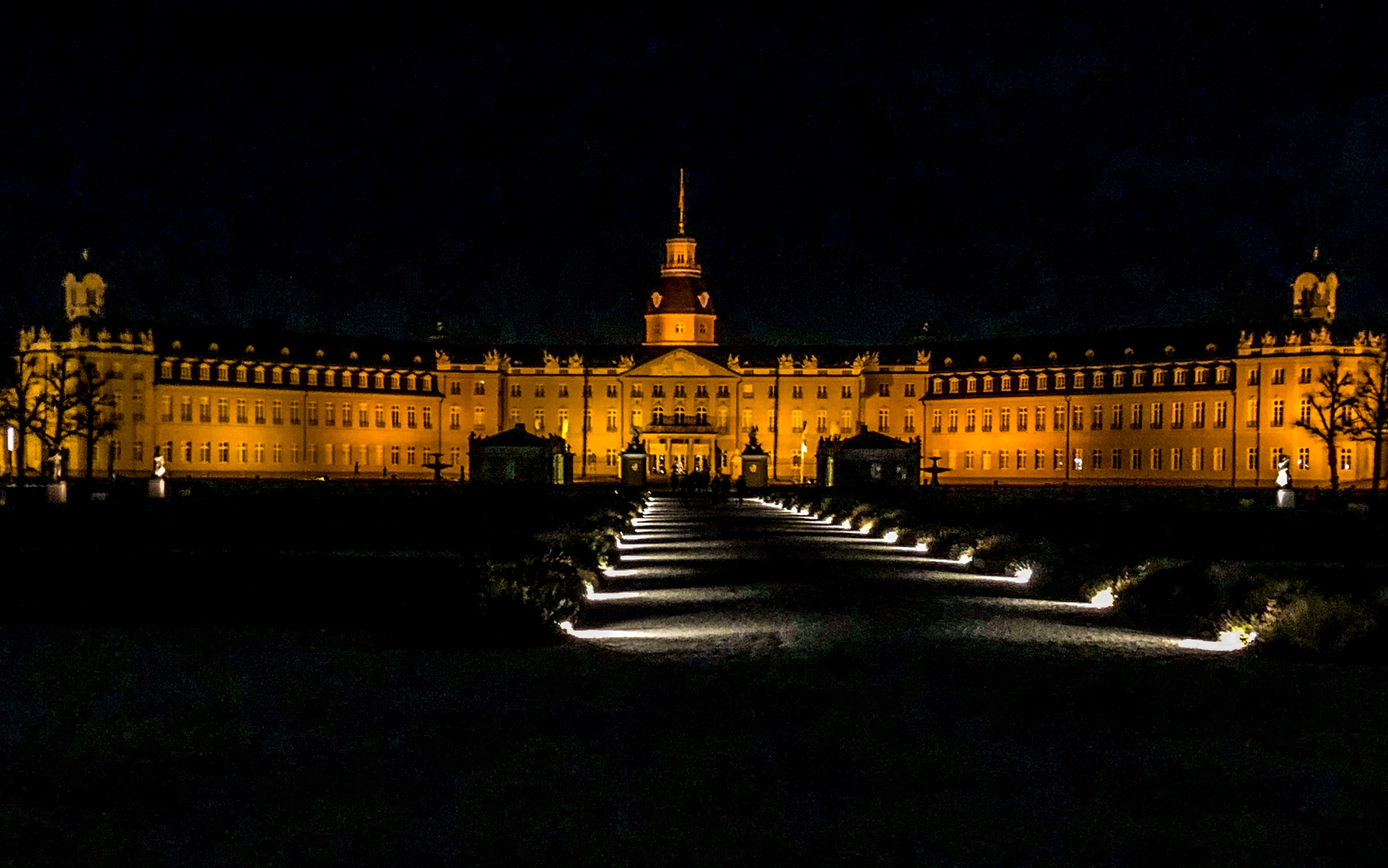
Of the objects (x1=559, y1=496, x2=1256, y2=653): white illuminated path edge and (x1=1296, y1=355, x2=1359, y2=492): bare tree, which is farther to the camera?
(x1=1296, y1=355, x2=1359, y2=492): bare tree

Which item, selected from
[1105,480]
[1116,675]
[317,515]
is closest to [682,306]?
[1105,480]

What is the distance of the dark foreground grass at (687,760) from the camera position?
9414 millimetres

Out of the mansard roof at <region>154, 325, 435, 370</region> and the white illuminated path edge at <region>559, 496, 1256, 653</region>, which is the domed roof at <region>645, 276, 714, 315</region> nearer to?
the mansard roof at <region>154, 325, 435, 370</region>

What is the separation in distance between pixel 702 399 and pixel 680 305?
10046 mm

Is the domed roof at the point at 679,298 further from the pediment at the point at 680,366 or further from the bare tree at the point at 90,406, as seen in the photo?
the bare tree at the point at 90,406

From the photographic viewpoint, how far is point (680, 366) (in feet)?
486

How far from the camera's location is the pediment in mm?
147750

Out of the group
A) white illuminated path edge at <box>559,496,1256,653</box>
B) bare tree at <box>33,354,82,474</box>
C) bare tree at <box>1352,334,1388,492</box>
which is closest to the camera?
white illuminated path edge at <box>559,496,1256,653</box>

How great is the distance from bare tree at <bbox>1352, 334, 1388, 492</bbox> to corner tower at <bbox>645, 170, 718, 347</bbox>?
55.7 meters

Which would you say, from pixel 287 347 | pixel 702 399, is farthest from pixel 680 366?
pixel 287 347

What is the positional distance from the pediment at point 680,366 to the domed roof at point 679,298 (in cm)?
740

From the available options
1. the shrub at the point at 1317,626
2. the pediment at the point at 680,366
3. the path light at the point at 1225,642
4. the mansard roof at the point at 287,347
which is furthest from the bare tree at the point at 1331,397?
the shrub at the point at 1317,626

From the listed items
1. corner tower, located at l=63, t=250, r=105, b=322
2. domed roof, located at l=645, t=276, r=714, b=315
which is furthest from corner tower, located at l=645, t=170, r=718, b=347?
corner tower, located at l=63, t=250, r=105, b=322

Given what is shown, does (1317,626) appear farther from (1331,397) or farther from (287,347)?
(287,347)
